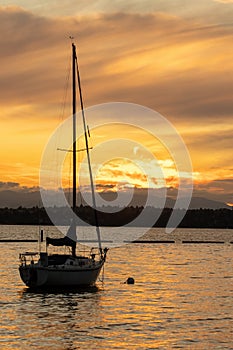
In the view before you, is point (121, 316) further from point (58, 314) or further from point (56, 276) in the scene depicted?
point (56, 276)

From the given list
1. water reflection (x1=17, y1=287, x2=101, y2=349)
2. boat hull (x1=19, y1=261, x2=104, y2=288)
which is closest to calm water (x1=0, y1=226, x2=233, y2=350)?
water reflection (x1=17, y1=287, x2=101, y2=349)

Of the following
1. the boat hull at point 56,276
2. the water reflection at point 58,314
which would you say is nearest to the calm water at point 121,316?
the water reflection at point 58,314

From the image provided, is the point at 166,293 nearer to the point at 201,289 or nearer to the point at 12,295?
the point at 201,289

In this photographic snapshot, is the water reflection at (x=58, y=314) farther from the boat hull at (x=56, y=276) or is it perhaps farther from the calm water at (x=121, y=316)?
the boat hull at (x=56, y=276)

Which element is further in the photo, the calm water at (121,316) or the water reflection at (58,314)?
the water reflection at (58,314)

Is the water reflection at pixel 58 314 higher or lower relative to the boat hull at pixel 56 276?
lower

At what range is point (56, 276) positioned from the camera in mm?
59906

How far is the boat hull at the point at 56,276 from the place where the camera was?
59.8 meters

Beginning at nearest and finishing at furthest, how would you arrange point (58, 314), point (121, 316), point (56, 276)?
point (121, 316) < point (58, 314) < point (56, 276)

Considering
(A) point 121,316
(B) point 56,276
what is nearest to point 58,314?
(A) point 121,316

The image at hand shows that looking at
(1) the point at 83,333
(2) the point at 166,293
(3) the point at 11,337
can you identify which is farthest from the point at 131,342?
(2) the point at 166,293

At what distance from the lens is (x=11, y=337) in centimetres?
4131

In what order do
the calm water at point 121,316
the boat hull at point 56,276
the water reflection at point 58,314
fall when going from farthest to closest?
the boat hull at point 56,276 → the water reflection at point 58,314 → the calm water at point 121,316

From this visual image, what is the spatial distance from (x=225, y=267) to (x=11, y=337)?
75.2 m
